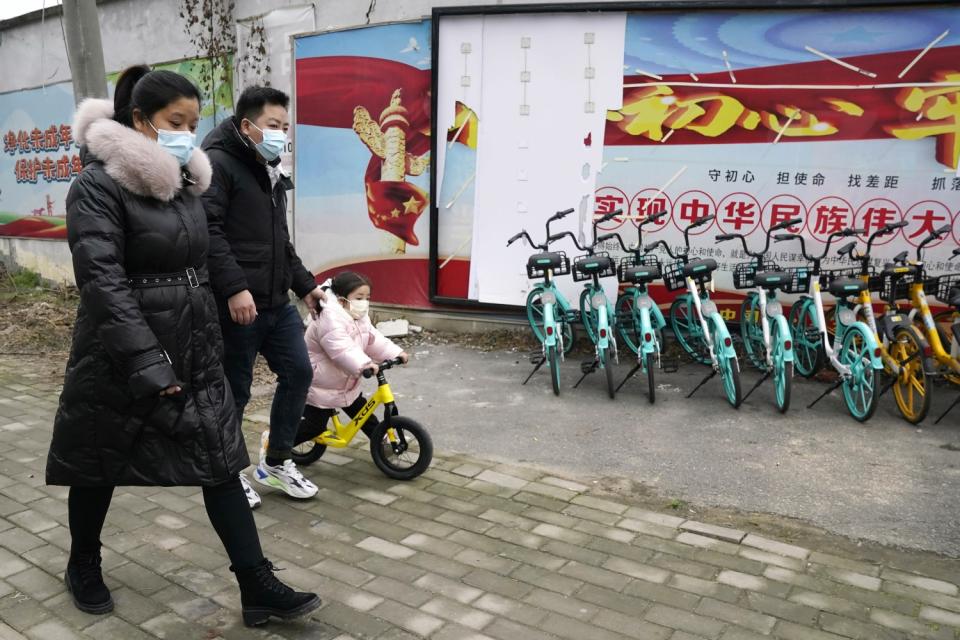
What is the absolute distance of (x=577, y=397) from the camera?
20.4ft

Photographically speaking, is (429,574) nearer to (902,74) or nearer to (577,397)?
(577,397)

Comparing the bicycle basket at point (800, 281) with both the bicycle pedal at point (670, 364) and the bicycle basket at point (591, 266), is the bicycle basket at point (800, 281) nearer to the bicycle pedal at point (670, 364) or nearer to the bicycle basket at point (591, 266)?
the bicycle pedal at point (670, 364)

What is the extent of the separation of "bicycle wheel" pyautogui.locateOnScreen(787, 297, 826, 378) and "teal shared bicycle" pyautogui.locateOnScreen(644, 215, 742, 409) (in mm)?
560

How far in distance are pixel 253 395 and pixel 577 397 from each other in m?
2.48

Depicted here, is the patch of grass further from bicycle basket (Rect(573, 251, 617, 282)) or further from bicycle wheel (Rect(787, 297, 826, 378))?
bicycle wheel (Rect(787, 297, 826, 378))

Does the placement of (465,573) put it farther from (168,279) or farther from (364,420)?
(168,279)

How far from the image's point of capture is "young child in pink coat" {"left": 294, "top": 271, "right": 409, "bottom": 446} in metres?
4.21

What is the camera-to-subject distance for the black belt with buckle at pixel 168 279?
9.00 ft

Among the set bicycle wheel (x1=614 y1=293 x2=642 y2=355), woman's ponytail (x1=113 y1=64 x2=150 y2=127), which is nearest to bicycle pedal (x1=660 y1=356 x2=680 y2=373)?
bicycle wheel (x1=614 y1=293 x2=642 y2=355)

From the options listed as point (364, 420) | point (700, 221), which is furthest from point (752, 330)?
point (364, 420)

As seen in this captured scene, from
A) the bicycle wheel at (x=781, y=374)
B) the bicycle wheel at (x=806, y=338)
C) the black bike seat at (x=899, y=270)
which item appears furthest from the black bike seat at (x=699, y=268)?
the black bike seat at (x=899, y=270)

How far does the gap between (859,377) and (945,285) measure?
1.23 meters

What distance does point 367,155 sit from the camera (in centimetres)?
839

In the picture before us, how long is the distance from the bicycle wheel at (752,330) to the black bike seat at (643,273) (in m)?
0.84
